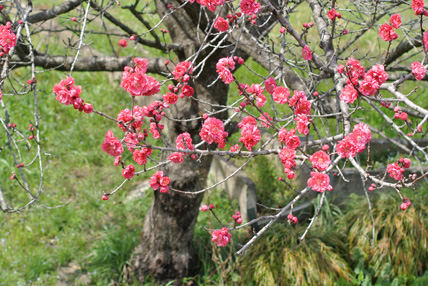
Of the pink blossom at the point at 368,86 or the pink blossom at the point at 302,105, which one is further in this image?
the pink blossom at the point at 302,105

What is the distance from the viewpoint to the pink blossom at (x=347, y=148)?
5.49ft

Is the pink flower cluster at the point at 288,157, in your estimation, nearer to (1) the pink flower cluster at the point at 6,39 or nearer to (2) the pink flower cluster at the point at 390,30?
(2) the pink flower cluster at the point at 390,30

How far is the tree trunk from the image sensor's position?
10.7 ft

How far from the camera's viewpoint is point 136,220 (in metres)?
4.50

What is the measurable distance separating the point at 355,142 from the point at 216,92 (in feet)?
6.00

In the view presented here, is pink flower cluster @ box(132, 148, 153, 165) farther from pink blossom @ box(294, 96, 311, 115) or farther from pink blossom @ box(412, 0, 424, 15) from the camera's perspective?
pink blossom @ box(412, 0, 424, 15)

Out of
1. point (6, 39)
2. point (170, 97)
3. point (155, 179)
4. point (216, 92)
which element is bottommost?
point (155, 179)

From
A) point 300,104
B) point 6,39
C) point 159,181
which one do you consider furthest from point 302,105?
point 6,39

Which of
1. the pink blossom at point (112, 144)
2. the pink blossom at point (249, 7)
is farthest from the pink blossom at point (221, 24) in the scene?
the pink blossom at point (112, 144)

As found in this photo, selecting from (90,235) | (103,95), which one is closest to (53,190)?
(90,235)

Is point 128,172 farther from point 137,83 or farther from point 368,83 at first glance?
point 368,83

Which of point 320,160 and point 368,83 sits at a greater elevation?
point 368,83

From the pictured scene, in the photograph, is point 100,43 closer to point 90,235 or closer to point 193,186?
point 90,235

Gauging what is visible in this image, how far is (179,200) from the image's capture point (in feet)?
11.5
